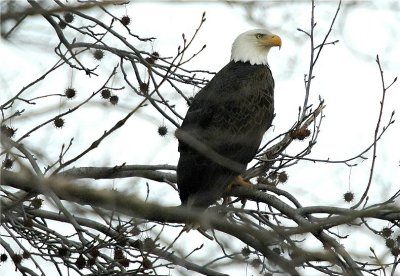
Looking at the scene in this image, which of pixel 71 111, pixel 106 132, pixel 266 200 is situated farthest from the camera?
pixel 266 200

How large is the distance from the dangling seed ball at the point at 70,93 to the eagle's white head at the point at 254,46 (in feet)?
8.02

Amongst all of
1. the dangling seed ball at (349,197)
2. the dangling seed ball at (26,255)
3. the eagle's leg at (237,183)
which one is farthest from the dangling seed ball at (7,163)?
the dangling seed ball at (349,197)

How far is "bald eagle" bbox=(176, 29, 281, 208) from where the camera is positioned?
6.67m

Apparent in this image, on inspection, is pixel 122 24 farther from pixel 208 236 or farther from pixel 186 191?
pixel 208 236

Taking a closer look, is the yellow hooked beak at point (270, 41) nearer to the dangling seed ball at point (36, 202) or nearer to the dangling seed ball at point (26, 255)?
the dangling seed ball at point (36, 202)

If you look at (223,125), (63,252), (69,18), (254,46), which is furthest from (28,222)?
(254,46)

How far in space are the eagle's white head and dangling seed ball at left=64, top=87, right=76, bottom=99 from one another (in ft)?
8.02

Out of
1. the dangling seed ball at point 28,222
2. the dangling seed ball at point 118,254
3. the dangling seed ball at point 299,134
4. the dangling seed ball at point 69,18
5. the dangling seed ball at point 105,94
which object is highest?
the dangling seed ball at point 69,18

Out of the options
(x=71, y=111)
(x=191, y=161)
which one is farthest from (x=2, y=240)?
(x=191, y=161)

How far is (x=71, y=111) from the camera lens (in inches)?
200

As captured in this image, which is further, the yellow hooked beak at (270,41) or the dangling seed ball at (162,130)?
the yellow hooked beak at (270,41)

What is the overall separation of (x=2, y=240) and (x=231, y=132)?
215cm

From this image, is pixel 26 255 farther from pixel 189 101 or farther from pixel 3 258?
pixel 189 101

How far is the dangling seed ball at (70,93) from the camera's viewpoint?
5973 millimetres
